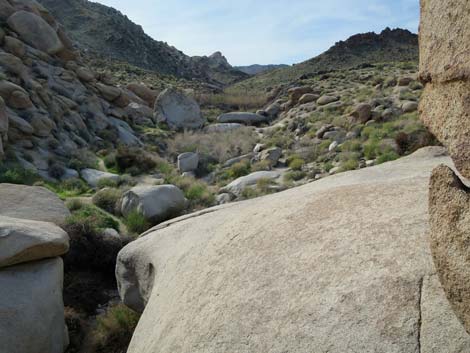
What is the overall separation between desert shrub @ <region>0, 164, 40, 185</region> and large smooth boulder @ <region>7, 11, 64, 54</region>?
10339 mm

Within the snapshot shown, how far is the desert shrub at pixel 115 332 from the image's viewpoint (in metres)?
5.95

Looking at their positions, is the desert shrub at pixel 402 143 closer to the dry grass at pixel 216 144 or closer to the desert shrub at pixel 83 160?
the dry grass at pixel 216 144

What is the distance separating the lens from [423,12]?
7.77 feet

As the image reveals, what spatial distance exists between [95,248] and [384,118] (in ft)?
45.1

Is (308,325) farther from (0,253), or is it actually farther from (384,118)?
(384,118)

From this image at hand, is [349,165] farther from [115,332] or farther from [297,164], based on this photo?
[115,332]

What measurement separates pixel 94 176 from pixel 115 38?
46.9 metres

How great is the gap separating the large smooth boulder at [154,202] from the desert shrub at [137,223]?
111mm

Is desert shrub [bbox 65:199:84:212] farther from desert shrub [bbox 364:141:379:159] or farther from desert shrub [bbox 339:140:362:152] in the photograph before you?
desert shrub [bbox 339:140:362:152]

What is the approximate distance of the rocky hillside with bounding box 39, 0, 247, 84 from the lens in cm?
5528

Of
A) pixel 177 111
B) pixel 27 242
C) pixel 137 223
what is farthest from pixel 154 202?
pixel 177 111

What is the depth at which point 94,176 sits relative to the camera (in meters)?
14.0

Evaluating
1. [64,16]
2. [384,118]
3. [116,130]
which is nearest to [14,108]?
[116,130]

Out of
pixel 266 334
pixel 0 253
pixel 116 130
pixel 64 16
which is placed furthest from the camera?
pixel 64 16
